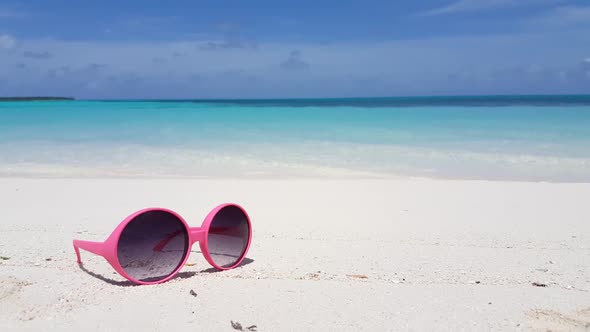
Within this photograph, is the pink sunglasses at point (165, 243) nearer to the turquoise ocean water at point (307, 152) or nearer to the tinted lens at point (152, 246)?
the tinted lens at point (152, 246)

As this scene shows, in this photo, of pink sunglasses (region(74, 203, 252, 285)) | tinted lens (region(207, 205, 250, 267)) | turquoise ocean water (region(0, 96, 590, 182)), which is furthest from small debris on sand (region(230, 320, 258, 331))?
turquoise ocean water (region(0, 96, 590, 182))

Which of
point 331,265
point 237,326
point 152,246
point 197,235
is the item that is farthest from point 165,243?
point 331,265

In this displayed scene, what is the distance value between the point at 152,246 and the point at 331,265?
112 cm

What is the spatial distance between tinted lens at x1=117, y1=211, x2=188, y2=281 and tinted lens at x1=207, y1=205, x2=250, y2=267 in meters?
0.20

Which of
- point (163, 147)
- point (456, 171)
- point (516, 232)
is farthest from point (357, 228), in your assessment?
point (163, 147)

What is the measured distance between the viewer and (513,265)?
3.30m

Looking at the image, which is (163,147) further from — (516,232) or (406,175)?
(516,232)

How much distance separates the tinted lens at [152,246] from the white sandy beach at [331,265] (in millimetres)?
103

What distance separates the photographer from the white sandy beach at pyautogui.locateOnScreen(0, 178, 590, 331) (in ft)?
7.59

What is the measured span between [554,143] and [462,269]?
11.7 meters

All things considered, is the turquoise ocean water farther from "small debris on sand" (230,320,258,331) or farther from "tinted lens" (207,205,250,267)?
"small debris on sand" (230,320,258,331)

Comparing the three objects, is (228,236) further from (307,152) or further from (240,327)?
(307,152)

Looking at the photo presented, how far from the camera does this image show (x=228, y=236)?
3.10m

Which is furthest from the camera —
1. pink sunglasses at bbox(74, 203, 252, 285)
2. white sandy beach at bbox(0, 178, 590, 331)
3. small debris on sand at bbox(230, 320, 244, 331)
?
pink sunglasses at bbox(74, 203, 252, 285)
